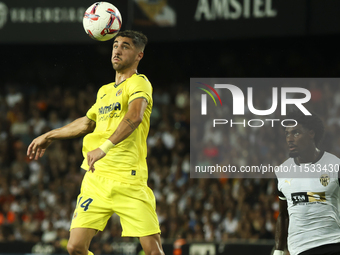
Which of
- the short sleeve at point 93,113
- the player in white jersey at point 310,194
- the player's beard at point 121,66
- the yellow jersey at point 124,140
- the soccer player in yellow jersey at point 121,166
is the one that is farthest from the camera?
the short sleeve at point 93,113

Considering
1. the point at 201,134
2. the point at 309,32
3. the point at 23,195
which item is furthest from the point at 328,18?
the point at 23,195

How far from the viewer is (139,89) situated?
4188 millimetres

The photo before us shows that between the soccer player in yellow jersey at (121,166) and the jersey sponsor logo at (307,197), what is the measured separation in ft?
3.76

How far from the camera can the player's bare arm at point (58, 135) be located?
450 centimetres

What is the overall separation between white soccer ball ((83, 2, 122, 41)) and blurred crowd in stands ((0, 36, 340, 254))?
4.74 m

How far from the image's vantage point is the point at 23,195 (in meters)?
11.2

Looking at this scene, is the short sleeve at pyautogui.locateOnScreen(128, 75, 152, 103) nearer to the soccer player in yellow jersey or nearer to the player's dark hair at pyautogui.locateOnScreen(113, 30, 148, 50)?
the soccer player in yellow jersey

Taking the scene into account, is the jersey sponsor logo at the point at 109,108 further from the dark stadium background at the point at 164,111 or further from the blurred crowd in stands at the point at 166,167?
the blurred crowd in stands at the point at 166,167

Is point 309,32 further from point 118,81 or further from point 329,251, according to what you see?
point 329,251

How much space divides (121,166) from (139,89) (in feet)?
2.17

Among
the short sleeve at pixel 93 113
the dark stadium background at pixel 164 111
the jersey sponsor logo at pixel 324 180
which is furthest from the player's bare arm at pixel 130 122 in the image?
the dark stadium background at pixel 164 111

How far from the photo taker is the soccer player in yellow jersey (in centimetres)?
408

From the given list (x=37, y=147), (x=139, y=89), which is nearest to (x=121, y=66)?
(x=139, y=89)

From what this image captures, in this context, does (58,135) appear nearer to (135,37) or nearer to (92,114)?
(92,114)
